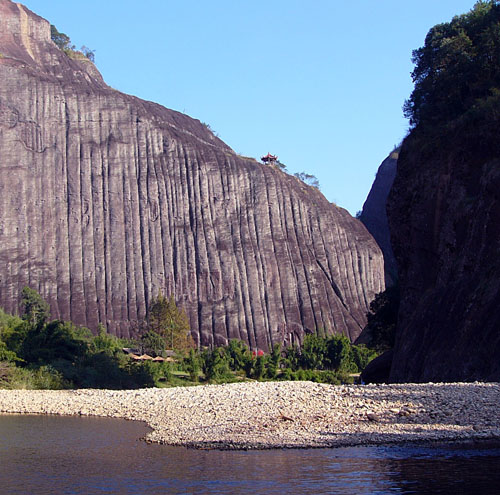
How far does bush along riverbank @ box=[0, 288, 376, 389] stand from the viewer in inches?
1304

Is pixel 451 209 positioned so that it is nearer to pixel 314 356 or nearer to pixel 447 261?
pixel 447 261

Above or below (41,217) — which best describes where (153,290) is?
below

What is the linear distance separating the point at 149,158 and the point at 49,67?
50.9ft

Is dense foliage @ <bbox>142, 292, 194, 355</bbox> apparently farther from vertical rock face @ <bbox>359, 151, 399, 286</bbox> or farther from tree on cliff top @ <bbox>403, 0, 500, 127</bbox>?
vertical rock face @ <bbox>359, 151, 399, 286</bbox>

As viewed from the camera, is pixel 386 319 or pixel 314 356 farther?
pixel 314 356

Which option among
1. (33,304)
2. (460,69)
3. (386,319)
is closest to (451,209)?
(460,69)

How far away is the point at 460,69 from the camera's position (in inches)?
1298

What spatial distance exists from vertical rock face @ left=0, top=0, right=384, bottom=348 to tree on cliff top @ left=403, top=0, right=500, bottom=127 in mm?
29242

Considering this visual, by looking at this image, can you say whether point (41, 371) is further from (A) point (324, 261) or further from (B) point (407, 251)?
(A) point (324, 261)

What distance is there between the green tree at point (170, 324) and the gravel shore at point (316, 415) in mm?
31511

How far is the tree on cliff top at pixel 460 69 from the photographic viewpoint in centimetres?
3150

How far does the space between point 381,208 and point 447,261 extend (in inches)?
2703

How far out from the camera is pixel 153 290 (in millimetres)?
61625

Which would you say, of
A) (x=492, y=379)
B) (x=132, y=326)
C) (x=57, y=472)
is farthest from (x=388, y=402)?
(x=132, y=326)
